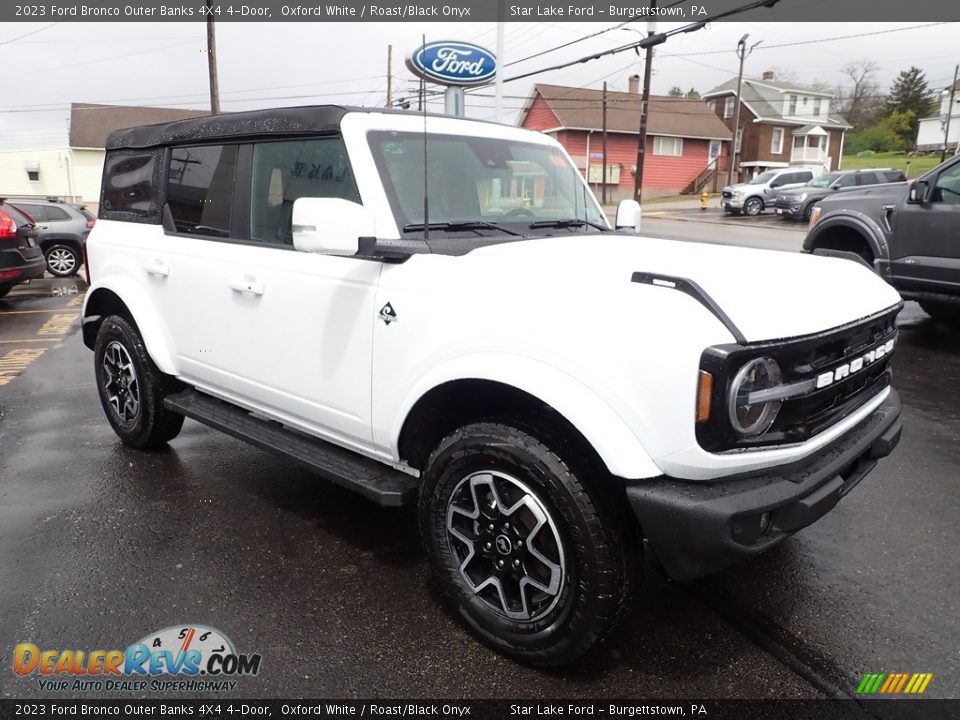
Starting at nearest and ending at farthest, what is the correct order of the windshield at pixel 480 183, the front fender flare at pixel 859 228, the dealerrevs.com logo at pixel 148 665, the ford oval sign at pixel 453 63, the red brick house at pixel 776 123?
the dealerrevs.com logo at pixel 148 665 → the windshield at pixel 480 183 → the front fender flare at pixel 859 228 → the ford oval sign at pixel 453 63 → the red brick house at pixel 776 123

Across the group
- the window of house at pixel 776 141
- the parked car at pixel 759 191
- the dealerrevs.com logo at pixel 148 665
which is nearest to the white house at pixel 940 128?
the window of house at pixel 776 141

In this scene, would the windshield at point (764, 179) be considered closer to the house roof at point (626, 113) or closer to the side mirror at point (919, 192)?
the house roof at point (626, 113)

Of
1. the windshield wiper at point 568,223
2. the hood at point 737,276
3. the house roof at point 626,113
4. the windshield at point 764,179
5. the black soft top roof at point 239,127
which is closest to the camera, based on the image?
the hood at point 737,276

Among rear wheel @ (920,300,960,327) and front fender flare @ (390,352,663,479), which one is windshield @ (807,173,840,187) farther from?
front fender flare @ (390,352,663,479)

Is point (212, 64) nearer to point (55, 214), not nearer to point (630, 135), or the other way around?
point (55, 214)

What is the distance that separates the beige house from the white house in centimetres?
6405

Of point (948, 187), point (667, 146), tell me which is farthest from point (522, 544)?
point (667, 146)

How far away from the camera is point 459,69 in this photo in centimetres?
1160

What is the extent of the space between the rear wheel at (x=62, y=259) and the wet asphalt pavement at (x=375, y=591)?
1169 centimetres

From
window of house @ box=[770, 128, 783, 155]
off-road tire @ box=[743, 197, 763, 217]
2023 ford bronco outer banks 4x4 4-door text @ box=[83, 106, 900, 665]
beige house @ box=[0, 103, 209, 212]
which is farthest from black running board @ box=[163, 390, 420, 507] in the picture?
window of house @ box=[770, 128, 783, 155]

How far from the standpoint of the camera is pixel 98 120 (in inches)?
1764

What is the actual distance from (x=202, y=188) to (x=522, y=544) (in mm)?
2764

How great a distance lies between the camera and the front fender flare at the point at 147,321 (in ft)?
13.6

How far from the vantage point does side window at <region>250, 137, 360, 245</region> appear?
313 centimetres
